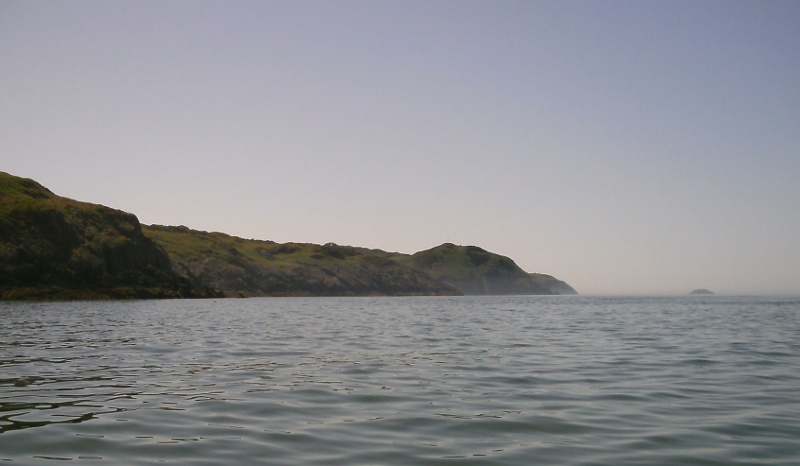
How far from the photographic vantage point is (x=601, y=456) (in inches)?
384

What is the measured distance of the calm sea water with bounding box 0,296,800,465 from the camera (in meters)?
9.93

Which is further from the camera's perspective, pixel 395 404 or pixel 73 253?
pixel 73 253

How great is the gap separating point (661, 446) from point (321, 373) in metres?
10.7

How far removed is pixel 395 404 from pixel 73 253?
104 metres

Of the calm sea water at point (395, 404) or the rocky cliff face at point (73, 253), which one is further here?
the rocky cliff face at point (73, 253)

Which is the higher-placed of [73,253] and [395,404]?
[73,253]

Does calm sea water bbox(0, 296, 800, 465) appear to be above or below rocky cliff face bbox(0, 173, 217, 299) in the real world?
below

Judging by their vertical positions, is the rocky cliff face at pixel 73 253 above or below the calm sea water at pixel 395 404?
above

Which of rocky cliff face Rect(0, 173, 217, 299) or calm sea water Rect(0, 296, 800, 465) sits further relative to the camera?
rocky cliff face Rect(0, 173, 217, 299)

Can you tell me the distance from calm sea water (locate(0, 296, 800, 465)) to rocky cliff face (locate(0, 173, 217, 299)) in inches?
3020

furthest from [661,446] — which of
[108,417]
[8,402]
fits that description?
[8,402]

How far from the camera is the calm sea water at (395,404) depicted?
993cm

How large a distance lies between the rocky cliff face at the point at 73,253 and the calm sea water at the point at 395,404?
76701 millimetres

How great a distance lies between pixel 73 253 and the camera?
103938mm
